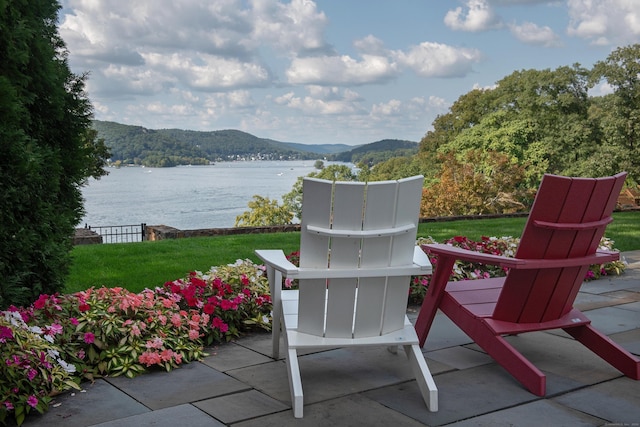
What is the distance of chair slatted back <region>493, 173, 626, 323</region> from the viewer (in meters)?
3.01

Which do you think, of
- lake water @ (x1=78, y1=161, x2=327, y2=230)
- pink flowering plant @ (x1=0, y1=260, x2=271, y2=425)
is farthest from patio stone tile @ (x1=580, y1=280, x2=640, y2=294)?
lake water @ (x1=78, y1=161, x2=327, y2=230)

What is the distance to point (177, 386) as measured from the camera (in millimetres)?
3174

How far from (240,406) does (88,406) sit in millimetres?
709

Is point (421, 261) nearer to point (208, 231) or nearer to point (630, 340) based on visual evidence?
point (630, 340)

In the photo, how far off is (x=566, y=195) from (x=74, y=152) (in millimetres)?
3034

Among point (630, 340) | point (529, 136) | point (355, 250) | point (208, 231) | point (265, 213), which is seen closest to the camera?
point (355, 250)

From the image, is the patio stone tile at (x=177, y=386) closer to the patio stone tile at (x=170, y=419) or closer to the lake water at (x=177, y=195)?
the patio stone tile at (x=170, y=419)

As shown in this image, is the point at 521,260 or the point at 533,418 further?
the point at 521,260

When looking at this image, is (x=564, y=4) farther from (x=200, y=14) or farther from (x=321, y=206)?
(x=321, y=206)

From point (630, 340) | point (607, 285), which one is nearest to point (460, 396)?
point (630, 340)

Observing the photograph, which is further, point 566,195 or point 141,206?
point 141,206

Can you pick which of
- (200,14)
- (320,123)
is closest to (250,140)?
(320,123)

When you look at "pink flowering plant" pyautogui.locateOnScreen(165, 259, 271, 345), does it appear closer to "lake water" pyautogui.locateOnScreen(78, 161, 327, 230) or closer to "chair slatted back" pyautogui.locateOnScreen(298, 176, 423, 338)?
"chair slatted back" pyautogui.locateOnScreen(298, 176, 423, 338)

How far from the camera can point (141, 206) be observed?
37.7 metres
